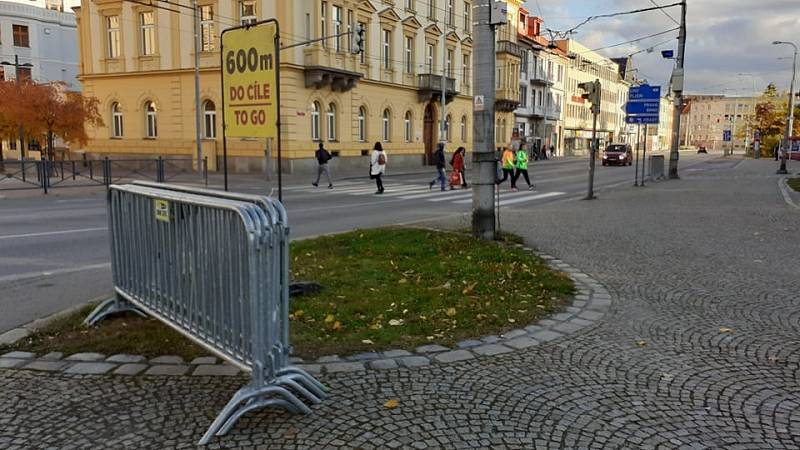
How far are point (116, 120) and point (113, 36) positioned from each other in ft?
15.6

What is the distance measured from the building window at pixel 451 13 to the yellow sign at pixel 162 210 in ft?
143

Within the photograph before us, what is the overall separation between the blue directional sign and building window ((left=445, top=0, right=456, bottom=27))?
24009 millimetres

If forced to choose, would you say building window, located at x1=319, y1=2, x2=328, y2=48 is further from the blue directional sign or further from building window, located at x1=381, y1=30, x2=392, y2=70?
the blue directional sign

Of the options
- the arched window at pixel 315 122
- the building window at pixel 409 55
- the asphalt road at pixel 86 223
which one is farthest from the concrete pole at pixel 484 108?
the building window at pixel 409 55

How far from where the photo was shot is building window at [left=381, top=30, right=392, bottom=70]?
38.6 metres

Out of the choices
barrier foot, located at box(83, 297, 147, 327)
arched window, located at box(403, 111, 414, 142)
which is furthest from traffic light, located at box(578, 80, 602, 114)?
arched window, located at box(403, 111, 414, 142)

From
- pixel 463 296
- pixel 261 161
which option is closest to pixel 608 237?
pixel 463 296

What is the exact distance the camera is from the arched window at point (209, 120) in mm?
32903

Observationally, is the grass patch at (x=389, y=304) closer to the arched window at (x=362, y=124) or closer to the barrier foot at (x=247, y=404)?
the barrier foot at (x=247, y=404)

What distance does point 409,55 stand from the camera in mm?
41438

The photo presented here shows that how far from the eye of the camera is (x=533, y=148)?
6500 centimetres

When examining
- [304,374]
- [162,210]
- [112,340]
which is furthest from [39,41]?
[304,374]

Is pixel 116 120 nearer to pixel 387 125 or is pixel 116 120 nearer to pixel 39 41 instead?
pixel 387 125

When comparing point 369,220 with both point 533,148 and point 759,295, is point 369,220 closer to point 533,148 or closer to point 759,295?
point 759,295
